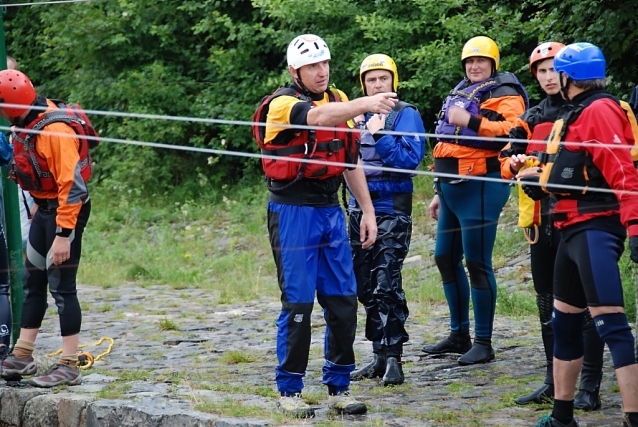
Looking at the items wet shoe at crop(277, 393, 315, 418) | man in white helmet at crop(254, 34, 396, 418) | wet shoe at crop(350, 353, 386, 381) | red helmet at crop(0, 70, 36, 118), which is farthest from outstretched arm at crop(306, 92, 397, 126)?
red helmet at crop(0, 70, 36, 118)

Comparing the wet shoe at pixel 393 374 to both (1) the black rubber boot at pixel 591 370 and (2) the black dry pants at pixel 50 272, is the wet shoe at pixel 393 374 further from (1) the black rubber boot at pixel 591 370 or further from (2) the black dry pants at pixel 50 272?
(2) the black dry pants at pixel 50 272

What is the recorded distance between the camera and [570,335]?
17.0ft

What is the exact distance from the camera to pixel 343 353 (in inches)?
232

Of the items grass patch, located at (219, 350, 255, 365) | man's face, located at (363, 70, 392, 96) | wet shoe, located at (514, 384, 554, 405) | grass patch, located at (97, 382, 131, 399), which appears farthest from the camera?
grass patch, located at (219, 350, 255, 365)

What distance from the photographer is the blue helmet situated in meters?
5.04

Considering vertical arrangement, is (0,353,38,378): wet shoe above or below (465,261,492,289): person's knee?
below

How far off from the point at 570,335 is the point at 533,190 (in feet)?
2.89

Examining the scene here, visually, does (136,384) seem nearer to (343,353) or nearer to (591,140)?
(343,353)

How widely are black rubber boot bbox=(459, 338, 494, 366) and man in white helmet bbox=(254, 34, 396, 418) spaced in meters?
1.50

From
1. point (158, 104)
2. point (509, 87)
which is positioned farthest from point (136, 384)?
point (158, 104)

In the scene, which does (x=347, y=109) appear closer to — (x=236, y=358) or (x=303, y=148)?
(x=303, y=148)

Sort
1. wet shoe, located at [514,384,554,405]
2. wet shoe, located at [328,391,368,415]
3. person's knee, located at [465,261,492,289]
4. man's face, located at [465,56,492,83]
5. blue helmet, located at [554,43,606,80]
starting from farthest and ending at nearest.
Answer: person's knee, located at [465,261,492,289] < man's face, located at [465,56,492,83] < wet shoe, located at [514,384,554,405] < wet shoe, located at [328,391,368,415] < blue helmet, located at [554,43,606,80]

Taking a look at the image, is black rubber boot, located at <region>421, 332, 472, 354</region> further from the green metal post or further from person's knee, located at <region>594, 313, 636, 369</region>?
the green metal post

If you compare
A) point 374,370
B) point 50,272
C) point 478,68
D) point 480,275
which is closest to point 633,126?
point 478,68
